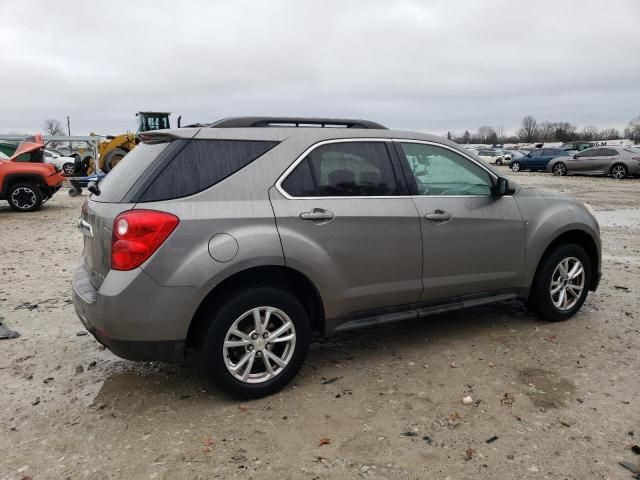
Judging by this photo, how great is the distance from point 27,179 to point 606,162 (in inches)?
939

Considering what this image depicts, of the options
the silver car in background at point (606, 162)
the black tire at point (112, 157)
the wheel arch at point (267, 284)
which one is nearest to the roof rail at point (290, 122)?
the wheel arch at point (267, 284)

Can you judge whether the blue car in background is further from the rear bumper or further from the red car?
the rear bumper

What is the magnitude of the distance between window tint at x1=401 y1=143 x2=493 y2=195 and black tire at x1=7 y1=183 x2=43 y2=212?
12310mm

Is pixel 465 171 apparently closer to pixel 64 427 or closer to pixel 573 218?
pixel 573 218

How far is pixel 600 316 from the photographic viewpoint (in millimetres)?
5117

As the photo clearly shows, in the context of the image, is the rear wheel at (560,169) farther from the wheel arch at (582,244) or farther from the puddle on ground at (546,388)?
the puddle on ground at (546,388)

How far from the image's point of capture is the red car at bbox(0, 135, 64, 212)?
13.3 metres

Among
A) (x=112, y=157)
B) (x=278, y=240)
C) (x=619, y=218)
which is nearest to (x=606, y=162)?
(x=619, y=218)

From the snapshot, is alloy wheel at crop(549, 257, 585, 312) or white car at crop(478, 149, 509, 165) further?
white car at crop(478, 149, 509, 165)

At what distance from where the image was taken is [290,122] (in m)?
3.88

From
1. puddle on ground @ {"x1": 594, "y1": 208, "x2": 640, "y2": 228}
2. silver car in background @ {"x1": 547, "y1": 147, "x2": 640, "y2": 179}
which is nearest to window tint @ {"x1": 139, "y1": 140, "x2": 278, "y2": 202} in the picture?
puddle on ground @ {"x1": 594, "y1": 208, "x2": 640, "y2": 228}

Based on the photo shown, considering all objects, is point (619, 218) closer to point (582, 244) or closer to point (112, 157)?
point (582, 244)

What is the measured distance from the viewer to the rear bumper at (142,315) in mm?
3131

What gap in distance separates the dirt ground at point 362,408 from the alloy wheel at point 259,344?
8.3 inches
